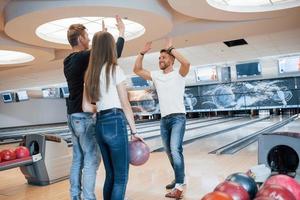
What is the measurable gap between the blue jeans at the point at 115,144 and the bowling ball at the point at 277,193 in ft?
2.49

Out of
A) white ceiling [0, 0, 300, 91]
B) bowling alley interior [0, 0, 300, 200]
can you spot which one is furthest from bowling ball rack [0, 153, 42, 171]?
white ceiling [0, 0, 300, 91]

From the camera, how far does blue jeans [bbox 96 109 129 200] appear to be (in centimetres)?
178

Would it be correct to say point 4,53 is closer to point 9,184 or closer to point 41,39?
point 41,39

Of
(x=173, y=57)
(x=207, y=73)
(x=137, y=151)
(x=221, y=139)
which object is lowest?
(x=221, y=139)

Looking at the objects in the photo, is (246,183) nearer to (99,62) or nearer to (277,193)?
(277,193)

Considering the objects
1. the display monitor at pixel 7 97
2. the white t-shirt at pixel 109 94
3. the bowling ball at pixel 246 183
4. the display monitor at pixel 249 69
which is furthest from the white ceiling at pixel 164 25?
the display monitor at pixel 7 97

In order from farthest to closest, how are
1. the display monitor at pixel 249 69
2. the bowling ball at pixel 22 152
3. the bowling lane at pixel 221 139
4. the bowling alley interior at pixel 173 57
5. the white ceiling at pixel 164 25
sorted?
the display monitor at pixel 249 69 < the bowling lane at pixel 221 139 < the white ceiling at pixel 164 25 < the bowling ball at pixel 22 152 < the bowling alley interior at pixel 173 57

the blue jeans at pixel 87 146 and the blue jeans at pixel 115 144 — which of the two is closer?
the blue jeans at pixel 115 144

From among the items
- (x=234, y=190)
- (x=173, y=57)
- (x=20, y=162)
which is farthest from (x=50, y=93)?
(x=234, y=190)

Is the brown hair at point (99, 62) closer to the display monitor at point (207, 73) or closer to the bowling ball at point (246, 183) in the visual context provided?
the bowling ball at point (246, 183)

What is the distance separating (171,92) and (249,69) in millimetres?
8382

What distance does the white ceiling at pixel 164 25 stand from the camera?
157 inches

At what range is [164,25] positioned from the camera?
496 centimetres

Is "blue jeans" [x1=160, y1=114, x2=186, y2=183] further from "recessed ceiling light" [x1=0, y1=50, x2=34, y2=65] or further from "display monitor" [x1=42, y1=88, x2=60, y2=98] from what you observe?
"display monitor" [x1=42, y1=88, x2=60, y2=98]
